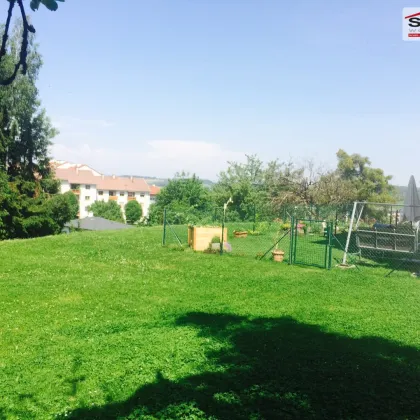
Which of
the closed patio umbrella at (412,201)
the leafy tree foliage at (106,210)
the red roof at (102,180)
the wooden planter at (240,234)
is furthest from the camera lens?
the red roof at (102,180)

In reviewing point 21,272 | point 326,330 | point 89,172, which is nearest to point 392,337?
point 326,330

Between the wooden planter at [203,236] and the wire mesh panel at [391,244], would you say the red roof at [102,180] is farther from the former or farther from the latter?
the wire mesh panel at [391,244]

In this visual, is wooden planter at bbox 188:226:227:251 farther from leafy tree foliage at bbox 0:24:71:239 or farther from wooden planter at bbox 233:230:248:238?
leafy tree foliage at bbox 0:24:71:239

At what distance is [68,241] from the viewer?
1717cm

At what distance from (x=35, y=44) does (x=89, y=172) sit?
230 feet

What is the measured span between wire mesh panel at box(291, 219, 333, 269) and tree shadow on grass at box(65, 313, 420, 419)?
6709 millimetres

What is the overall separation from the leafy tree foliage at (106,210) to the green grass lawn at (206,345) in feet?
241

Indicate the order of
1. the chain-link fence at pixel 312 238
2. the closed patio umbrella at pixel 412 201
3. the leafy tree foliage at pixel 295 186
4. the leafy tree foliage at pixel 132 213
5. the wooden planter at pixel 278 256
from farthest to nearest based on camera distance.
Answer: the leafy tree foliage at pixel 132 213
the leafy tree foliage at pixel 295 186
the wooden planter at pixel 278 256
the closed patio umbrella at pixel 412 201
the chain-link fence at pixel 312 238

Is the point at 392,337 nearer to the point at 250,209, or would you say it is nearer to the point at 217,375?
the point at 217,375

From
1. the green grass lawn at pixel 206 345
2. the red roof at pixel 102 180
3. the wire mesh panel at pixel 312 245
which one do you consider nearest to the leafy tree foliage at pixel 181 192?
the wire mesh panel at pixel 312 245

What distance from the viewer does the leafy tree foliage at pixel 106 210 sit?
83.7 m

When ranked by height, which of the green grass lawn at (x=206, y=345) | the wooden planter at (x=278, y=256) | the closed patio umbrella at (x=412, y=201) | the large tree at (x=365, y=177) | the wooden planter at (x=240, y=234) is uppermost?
the large tree at (x=365, y=177)

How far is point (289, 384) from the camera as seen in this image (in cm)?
480

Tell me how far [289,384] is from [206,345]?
1.58 m
